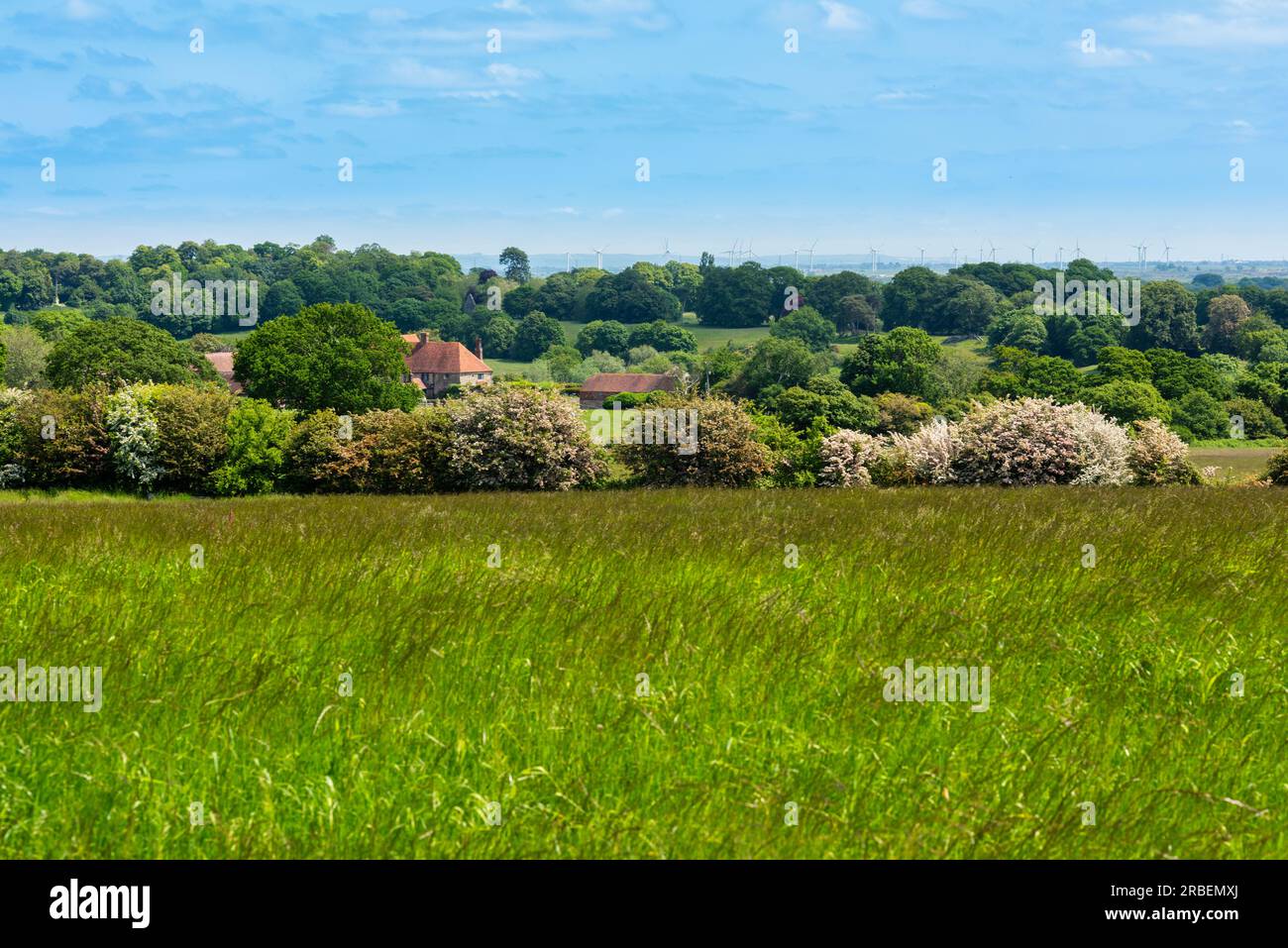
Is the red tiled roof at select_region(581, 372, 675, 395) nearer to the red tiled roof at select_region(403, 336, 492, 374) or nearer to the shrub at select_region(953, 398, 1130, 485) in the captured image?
the red tiled roof at select_region(403, 336, 492, 374)

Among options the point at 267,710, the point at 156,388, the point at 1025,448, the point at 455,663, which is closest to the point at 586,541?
the point at 455,663

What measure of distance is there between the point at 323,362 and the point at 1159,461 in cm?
6100

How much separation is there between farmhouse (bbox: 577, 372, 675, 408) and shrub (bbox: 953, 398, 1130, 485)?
4974 inches

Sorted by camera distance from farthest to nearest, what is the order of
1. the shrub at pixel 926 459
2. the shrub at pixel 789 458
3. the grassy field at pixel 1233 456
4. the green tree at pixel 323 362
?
the green tree at pixel 323 362 < the grassy field at pixel 1233 456 < the shrub at pixel 789 458 < the shrub at pixel 926 459

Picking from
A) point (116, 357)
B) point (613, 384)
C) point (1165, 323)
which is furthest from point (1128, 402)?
point (116, 357)

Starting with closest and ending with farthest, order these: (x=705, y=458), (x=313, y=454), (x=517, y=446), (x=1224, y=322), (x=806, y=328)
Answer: (x=517, y=446) → (x=705, y=458) → (x=313, y=454) → (x=1224, y=322) → (x=806, y=328)

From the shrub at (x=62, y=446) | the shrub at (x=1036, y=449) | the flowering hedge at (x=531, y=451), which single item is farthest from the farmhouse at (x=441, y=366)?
the shrub at (x=1036, y=449)

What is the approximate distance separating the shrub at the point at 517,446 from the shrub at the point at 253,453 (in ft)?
27.0

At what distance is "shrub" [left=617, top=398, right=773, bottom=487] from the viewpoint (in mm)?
33500

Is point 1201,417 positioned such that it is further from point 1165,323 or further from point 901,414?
point 1165,323

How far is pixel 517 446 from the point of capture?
109ft

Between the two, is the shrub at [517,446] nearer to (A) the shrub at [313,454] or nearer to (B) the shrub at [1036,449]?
(A) the shrub at [313,454]

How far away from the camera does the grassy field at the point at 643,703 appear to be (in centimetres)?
392

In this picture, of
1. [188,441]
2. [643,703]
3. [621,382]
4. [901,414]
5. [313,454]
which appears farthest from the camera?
[621,382]
